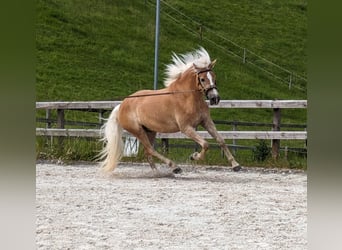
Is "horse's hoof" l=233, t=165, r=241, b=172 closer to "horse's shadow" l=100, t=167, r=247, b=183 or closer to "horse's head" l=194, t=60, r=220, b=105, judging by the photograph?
"horse's shadow" l=100, t=167, r=247, b=183

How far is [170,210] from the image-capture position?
475 centimetres

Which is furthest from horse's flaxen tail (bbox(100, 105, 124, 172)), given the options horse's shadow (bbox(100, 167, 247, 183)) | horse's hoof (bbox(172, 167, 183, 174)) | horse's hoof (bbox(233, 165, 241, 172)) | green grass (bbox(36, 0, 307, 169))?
green grass (bbox(36, 0, 307, 169))

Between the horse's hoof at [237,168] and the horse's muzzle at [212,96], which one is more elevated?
the horse's muzzle at [212,96]

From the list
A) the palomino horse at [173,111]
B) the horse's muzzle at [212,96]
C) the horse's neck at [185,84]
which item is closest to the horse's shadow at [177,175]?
the palomino horse at [173,111]

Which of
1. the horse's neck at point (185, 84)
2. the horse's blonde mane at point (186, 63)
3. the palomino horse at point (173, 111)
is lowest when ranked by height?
the palomino horse at point (173, 111)

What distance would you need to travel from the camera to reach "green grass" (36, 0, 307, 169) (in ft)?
61.1

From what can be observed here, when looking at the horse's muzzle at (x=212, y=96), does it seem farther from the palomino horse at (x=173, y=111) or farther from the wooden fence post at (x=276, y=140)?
the wooden fence post at (x=276, y=140)

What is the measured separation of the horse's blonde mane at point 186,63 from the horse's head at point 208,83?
63mm

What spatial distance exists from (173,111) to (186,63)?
645 mm

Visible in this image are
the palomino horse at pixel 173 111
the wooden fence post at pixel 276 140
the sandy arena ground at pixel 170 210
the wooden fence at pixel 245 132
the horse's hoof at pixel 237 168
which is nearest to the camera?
the sandy arena ground at pixel 170 210

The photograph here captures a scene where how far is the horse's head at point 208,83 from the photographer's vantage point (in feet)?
21.5
